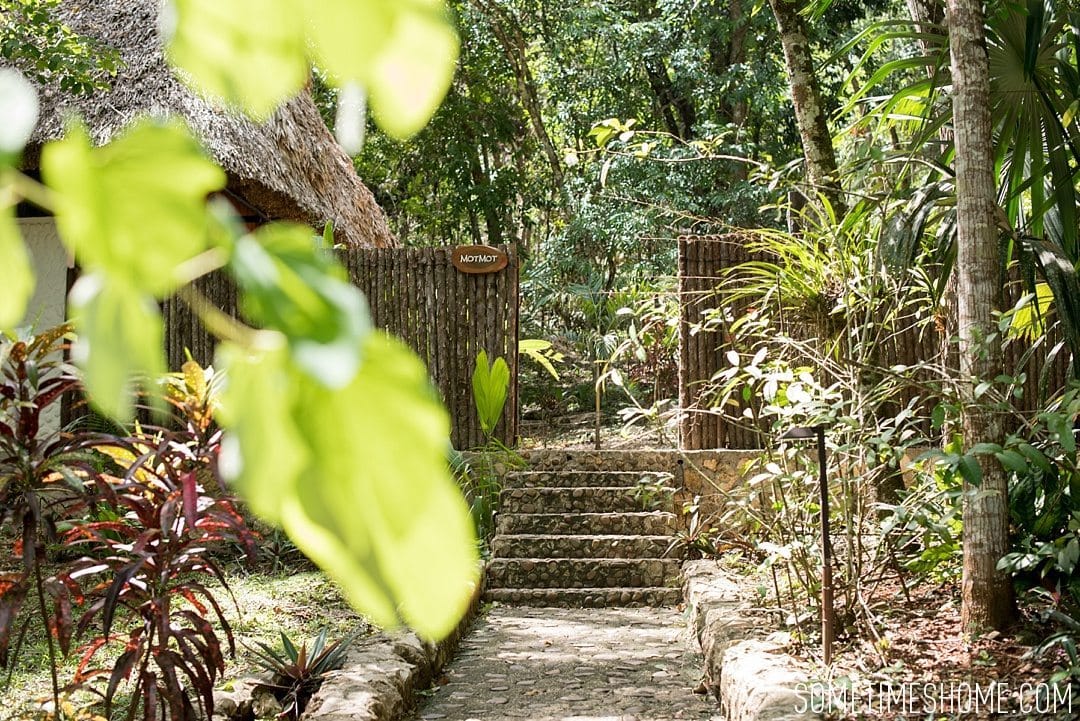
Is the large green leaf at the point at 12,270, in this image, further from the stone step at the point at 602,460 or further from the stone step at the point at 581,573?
the stone step at the point at 602,460

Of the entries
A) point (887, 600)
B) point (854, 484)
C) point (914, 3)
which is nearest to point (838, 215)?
point (914, 3)

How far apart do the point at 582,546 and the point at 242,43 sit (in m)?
6.36

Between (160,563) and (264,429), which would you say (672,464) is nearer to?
(160,563)

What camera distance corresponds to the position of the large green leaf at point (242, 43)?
0.69 ft

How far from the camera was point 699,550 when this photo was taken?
634cm

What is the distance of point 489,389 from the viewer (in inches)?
284

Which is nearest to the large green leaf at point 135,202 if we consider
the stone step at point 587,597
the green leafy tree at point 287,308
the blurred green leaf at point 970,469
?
the green leafy tree at point 287,308

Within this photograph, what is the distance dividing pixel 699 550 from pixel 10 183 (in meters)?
6.35

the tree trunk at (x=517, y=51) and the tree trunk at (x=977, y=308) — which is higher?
the tree trunk at (x=517, y=51)

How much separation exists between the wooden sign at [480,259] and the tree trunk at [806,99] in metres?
2.90

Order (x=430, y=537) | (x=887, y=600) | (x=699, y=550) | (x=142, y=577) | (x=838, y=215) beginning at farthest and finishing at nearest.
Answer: (x=699, y=550)
(x=838, y=215)
(x=887, y=600)
(x=142, y=577)
(x=430, y=537)

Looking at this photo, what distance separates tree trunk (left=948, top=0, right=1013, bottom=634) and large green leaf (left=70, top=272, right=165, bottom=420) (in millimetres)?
3484

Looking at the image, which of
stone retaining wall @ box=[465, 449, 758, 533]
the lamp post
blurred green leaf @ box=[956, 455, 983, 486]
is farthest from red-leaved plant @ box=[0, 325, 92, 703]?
stone retaining wall @ box=[465, 449, 758, 533]

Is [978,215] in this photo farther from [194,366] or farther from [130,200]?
[130,200]
